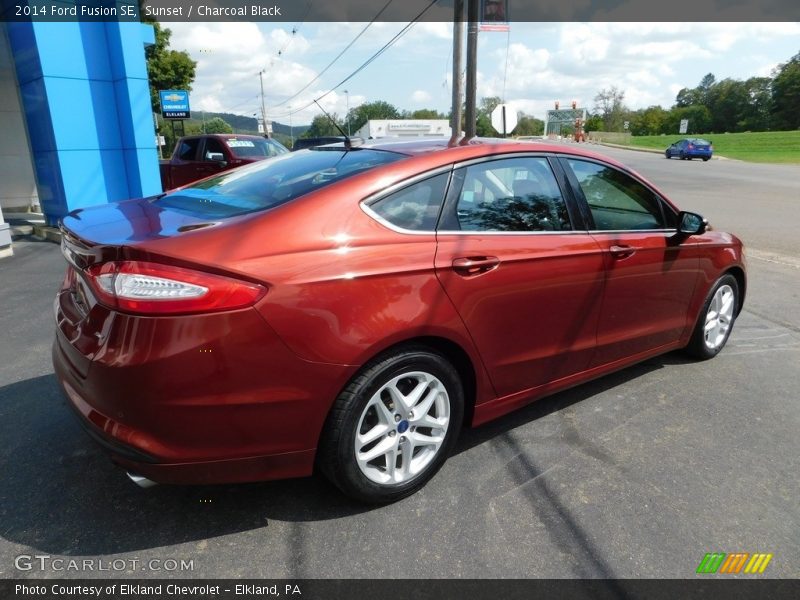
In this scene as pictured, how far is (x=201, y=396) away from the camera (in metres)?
1.95

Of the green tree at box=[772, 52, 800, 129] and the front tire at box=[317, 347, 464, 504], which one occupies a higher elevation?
the green tree at box=[772, 52, 800, 129]

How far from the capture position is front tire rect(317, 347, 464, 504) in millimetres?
2234

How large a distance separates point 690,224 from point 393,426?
2.52 metres

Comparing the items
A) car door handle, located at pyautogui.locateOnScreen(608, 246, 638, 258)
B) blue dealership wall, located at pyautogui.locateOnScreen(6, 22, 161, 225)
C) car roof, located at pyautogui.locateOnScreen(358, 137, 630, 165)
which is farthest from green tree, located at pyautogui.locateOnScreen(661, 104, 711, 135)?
car roof, located at pyautogui.locateOnScreen(358, 137, 630, 165)

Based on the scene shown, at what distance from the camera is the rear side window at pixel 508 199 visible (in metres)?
2.65

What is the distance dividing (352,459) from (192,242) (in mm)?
1083

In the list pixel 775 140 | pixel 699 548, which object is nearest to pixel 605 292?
pixel 699 548

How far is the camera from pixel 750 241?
30.9 ft

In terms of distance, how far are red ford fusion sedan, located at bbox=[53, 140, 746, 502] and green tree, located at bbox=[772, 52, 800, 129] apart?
95832 millimetres

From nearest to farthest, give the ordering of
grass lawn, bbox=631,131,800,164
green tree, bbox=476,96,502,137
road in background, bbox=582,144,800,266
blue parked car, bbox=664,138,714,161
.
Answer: road in background, bbox=582,144,800,266
blue parked car, bbox=664,138,714,161
grass lawn, bbox=631,131,800,164
green tree, bbox=476,96,502,137

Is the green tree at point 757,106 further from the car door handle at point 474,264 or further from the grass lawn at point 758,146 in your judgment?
the car door handle at point 474,264

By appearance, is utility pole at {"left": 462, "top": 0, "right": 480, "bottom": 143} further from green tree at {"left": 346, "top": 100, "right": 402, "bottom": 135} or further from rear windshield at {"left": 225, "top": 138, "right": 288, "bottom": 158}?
green tree at {"left": 346, "top": 100, "right": 402, "bottom": 135}

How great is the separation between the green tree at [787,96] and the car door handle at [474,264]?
96423mm

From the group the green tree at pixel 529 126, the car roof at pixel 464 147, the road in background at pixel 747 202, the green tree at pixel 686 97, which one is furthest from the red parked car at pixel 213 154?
the green tree at pixel 686 97
